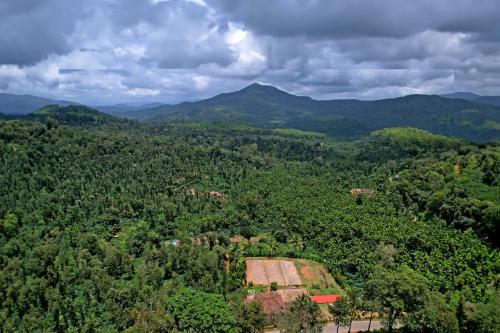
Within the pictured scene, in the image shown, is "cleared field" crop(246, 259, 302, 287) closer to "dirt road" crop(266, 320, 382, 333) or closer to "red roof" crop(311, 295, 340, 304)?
"red roof" crop(311, 295, 340, 304)

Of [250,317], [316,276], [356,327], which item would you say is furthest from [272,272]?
[250,317]

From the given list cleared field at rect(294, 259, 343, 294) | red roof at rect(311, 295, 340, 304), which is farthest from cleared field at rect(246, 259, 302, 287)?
red roof at rect(311, 295, 340, 304)

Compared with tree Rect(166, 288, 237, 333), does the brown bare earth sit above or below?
below

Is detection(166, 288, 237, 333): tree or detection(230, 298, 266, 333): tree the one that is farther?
detection(230, 298, 266, 333): tree

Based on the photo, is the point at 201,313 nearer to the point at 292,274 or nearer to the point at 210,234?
the point at 292,274

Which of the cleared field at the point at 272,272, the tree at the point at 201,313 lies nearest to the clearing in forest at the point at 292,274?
the cleared field at the point at 272,272

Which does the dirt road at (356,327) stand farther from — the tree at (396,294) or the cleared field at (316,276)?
the cleared field at (316,276)

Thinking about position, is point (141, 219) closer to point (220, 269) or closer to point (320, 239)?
point (220, 269)
